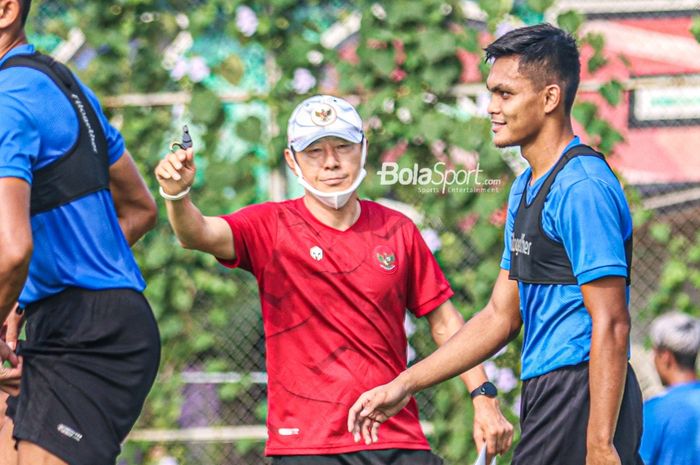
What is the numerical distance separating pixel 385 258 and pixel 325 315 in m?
0.34

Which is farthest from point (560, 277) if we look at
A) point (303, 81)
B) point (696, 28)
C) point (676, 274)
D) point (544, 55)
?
point (696, 28)

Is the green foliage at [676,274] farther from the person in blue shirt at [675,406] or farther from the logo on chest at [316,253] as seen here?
the logo on chest at [316,253]

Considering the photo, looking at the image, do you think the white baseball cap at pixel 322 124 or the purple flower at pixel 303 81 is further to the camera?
the purple flower at pixel 303 81

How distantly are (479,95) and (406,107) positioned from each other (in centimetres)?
47

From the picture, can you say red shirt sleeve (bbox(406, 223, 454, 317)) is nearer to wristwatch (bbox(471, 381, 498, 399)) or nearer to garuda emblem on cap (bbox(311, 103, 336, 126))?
wristwatch (bbox(471, 381, 498, 399))

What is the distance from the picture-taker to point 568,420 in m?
3.84

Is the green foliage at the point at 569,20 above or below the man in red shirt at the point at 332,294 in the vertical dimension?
above

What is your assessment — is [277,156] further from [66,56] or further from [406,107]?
[66,56]

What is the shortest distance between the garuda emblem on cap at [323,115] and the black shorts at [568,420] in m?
1.44

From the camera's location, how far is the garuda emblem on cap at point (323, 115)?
190 inches

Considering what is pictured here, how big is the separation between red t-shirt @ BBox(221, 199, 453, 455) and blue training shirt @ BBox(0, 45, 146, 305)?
2.00 ft

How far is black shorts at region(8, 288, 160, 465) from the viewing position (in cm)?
409

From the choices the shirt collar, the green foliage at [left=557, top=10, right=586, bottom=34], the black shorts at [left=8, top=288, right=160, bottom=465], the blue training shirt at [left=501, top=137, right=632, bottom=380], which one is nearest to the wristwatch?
the blue training shirt at [left=501, top=137, right=632, bottom=380]

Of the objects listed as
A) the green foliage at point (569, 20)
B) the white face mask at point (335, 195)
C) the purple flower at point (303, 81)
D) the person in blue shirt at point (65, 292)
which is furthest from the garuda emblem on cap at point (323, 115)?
the green foliage at point (569, 20)
